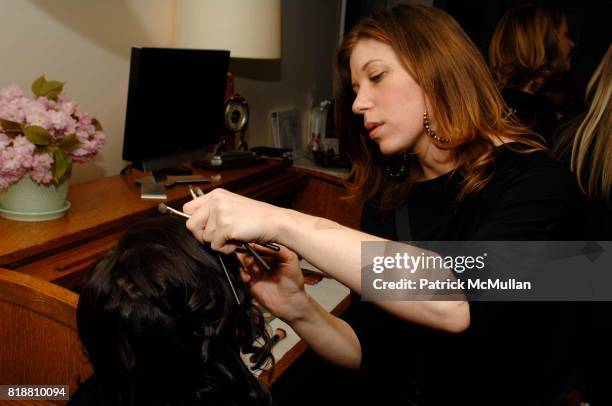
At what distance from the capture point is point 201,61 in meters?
1.84

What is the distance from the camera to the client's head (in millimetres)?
851

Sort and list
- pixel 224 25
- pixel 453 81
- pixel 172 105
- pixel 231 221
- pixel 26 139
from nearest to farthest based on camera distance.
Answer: pixel 231 221 → pixel 453 81 → pixel 26 139 → pixel 172 105 → pixel 224 25

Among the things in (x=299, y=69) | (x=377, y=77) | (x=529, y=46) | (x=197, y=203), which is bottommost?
(x=197, y=203)

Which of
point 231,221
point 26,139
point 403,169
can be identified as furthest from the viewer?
point 403,169

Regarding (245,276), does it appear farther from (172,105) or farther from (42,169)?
(172,105)

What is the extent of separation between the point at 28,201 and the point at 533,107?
200 cm

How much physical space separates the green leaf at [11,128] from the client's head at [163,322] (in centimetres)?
54

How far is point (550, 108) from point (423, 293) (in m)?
1.84

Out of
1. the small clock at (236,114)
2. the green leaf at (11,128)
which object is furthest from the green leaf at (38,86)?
the small clock at (236,114)

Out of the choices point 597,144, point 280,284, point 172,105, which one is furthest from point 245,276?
point 597,144

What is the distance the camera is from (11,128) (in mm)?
1252

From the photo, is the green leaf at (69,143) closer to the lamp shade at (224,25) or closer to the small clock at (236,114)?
the lamp shade at (224,25)

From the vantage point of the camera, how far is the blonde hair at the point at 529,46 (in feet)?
7.98

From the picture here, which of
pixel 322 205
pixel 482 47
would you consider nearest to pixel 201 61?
pixel 322 205
